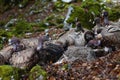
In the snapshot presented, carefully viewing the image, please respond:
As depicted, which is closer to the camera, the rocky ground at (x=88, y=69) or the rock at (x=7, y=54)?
the rocky ground at (x=88, y=69)

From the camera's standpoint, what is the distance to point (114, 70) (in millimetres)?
7418

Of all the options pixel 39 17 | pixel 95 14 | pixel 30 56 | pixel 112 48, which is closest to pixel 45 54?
pixel 30 56

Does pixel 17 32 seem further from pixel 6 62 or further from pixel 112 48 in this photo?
pixel 112 48

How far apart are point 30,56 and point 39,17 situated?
24.5 ft

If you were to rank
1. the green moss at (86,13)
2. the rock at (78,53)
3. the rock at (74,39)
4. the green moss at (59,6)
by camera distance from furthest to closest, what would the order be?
the green moss at (59,6), the green moss at (86,13), the rock at (74,39), the rock at (78,53)

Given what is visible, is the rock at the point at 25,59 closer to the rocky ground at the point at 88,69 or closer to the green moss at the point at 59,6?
the rocky ground at the point at 88,69

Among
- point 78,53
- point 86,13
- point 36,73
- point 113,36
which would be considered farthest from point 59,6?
point 36,73

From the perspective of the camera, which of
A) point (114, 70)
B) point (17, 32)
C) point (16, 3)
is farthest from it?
point (16, 3)

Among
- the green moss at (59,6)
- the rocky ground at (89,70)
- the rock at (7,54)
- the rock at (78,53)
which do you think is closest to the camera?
the rocky ground at (89,70)

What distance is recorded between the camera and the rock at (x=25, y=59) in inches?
325

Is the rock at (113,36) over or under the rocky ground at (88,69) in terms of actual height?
over

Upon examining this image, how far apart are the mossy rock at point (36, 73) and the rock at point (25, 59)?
20.9 inches

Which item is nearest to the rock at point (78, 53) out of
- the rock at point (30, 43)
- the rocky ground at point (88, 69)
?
the rocky ground at point (88, 69)

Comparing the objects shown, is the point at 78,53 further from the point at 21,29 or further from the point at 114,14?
the point at 21,29
